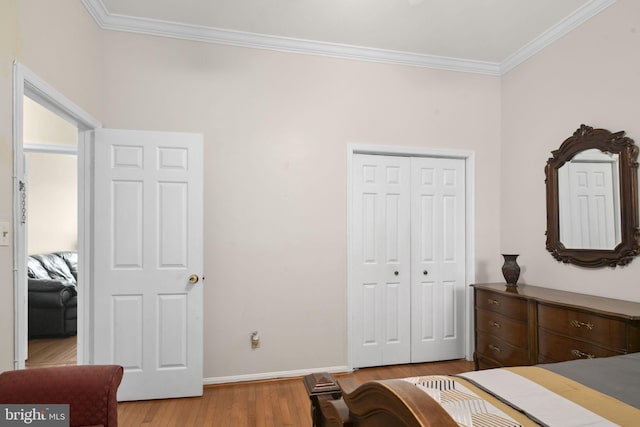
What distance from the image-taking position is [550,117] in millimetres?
3016

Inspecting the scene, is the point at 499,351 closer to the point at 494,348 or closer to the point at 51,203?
the point at 494,348

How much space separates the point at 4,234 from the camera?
164 cm

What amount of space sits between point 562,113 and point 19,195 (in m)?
3.75

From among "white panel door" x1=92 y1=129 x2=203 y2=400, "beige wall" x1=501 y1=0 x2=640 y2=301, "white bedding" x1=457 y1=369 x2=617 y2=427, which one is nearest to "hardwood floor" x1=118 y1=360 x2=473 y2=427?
"white panel door" x1=92 y1=129 x2=203 y2=400

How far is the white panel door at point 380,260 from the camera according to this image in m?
3.29

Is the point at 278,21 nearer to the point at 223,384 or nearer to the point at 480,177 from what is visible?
the point at 480,177

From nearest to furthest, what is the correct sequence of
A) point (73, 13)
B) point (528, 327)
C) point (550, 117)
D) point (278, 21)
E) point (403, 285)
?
1. point (73, 13)
2. point (528, 327)
3. point (278, 21)
4. point (550, 117)
5. point (403, 285)

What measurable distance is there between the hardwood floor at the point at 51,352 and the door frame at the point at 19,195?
118 centimetres

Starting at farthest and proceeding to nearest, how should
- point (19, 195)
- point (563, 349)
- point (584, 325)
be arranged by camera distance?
point (563, 349)
point (584, 325)
point (19, 195)

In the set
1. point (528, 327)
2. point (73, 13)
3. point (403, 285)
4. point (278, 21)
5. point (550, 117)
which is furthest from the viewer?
point (403, 285)

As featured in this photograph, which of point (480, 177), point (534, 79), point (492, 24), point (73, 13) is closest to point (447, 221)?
point (480, 177)

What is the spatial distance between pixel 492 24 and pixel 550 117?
0.93 m

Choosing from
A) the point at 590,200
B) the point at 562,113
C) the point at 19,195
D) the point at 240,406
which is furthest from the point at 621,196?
the point at 19,195

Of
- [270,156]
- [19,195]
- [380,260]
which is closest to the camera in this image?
[19,195]
